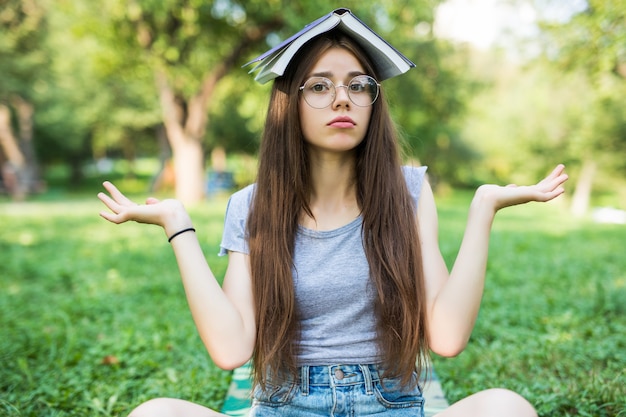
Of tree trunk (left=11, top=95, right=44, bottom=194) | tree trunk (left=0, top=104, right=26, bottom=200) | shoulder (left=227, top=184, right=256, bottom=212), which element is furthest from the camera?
tree trunk (left=11, top=95, right=44, bottom=194)

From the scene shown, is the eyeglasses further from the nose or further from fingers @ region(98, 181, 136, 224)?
fingers @ region(98, 181, 136, 224)

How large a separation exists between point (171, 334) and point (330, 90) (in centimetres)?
272

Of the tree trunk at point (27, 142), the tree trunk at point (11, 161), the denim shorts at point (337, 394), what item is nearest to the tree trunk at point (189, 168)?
the tree trunk at point (11, 161)

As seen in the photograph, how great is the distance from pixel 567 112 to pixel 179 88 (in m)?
17.0

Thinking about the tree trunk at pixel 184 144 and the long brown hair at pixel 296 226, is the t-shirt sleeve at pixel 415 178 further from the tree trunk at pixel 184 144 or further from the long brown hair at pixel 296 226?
the tree trunk at pixel 184 144

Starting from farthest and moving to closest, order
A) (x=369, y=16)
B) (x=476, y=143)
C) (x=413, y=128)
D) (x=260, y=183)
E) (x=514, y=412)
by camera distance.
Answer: (x=476, y=143) < (x=413, y=128) < (x=369, y=16) < (x=260, y=183) < (x=514, y=412)

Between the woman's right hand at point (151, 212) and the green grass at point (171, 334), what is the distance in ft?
4.55

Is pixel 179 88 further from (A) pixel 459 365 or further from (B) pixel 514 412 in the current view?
(B) pixel 514 412

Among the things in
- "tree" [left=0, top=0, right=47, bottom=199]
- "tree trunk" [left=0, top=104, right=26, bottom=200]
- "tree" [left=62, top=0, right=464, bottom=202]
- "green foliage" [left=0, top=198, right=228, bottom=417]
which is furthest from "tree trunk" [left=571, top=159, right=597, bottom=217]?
"tree trunk" [left=0, top=104, right=26, bottom=200]

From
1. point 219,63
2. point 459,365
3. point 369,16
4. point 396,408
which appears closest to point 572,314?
point 459,365

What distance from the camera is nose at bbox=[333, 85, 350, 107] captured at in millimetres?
1869

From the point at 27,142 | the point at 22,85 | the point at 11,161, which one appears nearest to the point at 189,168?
the point at 22,85

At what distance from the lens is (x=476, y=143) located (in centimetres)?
3372

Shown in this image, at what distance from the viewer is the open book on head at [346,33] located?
1.85 m
